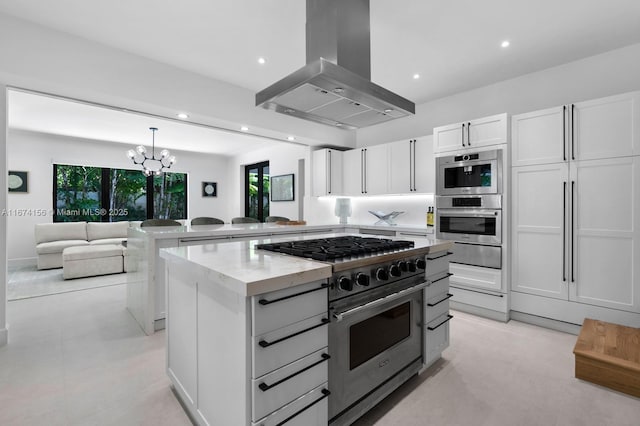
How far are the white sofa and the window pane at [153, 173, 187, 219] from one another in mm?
1360

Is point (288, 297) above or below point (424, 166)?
below

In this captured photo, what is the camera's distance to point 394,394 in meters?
1.86

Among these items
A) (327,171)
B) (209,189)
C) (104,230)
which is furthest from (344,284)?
(209,189)

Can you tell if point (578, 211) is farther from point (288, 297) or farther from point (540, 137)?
point (288, 297)

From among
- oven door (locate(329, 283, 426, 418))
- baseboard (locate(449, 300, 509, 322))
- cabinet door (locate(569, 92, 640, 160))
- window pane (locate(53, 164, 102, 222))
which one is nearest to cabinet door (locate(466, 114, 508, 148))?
cabinet door (locate(569, 92, 640, 160))

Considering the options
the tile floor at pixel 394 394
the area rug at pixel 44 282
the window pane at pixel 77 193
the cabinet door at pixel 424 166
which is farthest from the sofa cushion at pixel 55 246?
the cabinet door at pixel 424 166

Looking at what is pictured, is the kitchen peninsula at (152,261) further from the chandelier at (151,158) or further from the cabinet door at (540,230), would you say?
the cabinet door at (540,230)

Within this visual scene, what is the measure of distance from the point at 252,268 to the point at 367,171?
3780 mm

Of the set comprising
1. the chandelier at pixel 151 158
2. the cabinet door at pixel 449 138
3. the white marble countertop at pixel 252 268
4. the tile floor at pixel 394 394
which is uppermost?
the chandelier at pixel 151 158

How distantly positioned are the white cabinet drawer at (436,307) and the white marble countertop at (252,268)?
3.48ft

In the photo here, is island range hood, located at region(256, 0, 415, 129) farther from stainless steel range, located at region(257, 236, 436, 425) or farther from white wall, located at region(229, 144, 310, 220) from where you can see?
white wall, located at region(229, 144, 310, 220)

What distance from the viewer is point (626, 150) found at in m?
2.51

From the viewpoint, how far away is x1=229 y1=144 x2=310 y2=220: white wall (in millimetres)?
6324

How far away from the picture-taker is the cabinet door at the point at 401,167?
4191 mm
